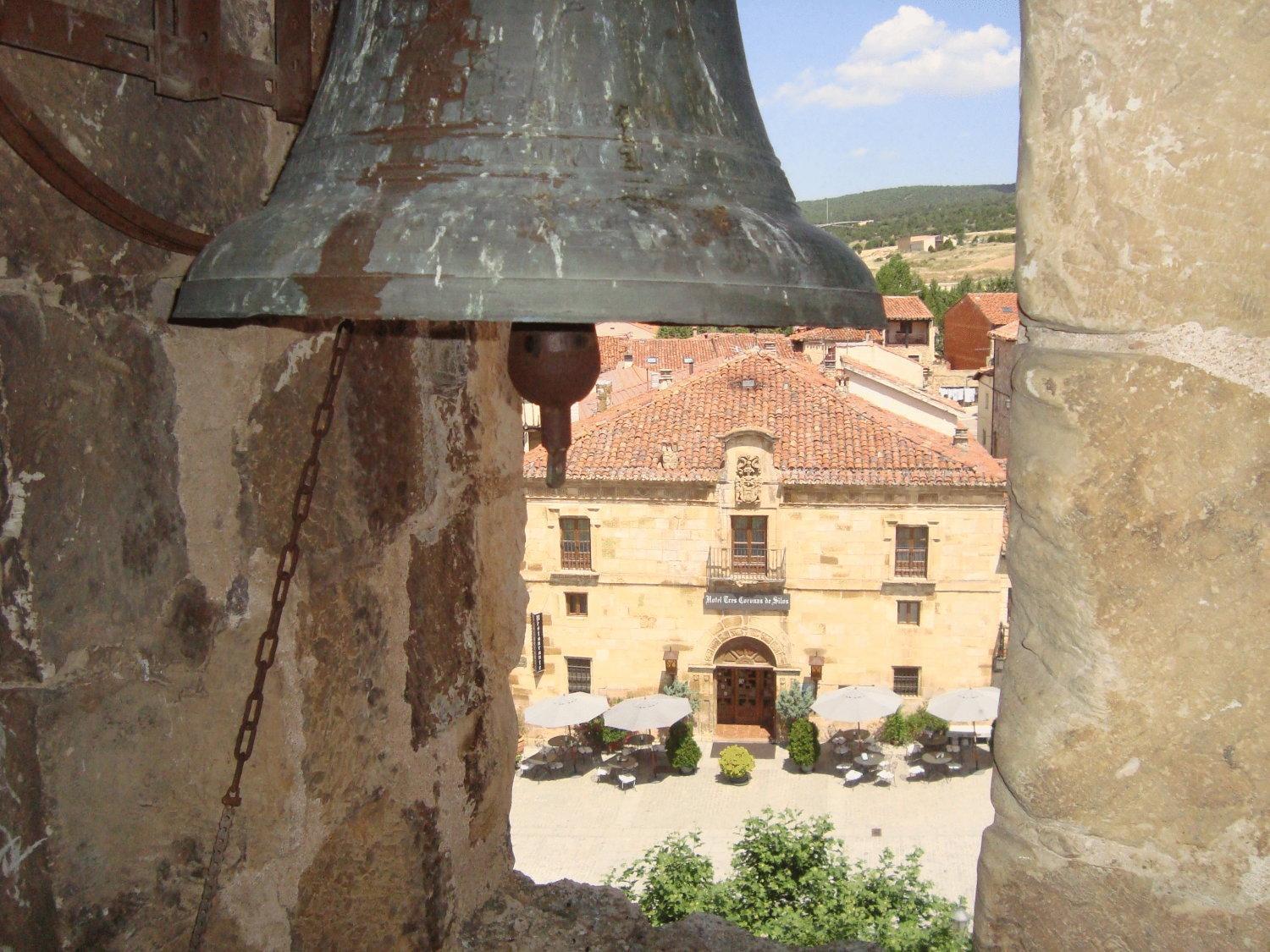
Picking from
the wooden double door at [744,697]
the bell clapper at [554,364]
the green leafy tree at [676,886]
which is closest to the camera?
the bell clapper at [554,364]

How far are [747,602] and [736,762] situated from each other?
2.24 meters

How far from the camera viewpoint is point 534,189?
1.16 metres

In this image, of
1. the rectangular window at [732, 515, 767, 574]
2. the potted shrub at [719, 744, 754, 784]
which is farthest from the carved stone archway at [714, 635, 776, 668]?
the potted shrub at [719, 744, 754, 784]

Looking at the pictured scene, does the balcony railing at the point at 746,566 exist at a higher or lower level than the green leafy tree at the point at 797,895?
higher

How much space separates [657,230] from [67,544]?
2.46 ft

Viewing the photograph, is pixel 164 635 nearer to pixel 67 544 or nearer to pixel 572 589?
pixel 67 544

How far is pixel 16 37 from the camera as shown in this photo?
120cm

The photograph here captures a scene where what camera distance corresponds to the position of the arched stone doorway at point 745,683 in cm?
1686

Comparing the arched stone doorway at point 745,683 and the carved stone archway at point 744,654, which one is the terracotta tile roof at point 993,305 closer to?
the arched stone doorway at point 745,683

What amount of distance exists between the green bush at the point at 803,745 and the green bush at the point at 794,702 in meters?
0.25

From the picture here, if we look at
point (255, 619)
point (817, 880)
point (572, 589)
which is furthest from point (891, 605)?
point (255, 619)

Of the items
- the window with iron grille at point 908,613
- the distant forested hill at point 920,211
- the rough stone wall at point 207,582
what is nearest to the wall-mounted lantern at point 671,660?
the window with iron grille at point 908,613

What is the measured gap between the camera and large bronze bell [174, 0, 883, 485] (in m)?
1.07

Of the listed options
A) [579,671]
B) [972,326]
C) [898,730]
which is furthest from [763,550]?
[972,326]
